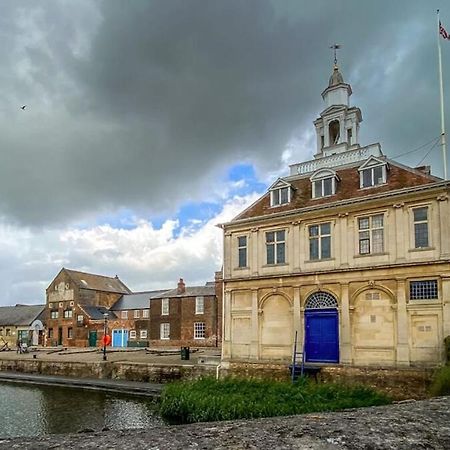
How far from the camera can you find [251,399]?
1582 centimetres

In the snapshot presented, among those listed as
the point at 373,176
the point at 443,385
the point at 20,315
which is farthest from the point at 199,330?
the point at 443,385

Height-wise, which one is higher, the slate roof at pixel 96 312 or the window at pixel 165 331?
the slate roof at pixel 96 312

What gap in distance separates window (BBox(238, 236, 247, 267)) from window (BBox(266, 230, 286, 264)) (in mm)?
1335

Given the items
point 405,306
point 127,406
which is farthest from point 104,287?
point 405,306

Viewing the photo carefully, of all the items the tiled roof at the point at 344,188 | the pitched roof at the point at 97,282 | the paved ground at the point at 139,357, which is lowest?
the paved ground at the point at 139,357

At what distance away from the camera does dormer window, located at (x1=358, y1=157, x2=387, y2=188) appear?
2172 cm

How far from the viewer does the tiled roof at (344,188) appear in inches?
818

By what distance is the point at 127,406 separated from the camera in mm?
20328

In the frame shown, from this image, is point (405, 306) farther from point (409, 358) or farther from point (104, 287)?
point (104, 287)

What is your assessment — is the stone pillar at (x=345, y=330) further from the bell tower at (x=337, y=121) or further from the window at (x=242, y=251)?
the bell tower at (x=337, y=121)

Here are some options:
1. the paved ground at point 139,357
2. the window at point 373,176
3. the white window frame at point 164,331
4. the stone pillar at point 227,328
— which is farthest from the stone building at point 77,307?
the window at point 373,176

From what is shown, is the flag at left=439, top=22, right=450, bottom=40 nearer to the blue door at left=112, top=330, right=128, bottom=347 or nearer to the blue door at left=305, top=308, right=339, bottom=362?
the blue door at left=305, top=308, right=339, bottom=362

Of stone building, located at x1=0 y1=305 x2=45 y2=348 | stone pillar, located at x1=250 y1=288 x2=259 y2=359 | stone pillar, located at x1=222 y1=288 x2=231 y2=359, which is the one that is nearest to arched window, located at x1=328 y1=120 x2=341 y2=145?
stone pillar, located at x1=250 y1=288 x2=259 y2=359

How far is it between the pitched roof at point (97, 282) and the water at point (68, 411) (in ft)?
113
